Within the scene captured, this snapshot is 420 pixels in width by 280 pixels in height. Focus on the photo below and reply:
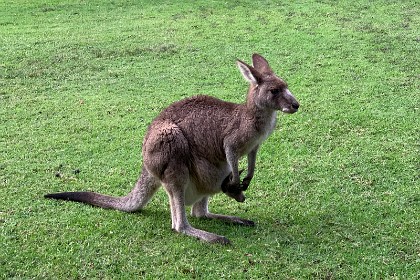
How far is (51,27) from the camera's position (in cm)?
916

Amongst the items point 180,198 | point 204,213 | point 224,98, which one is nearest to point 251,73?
point 180,198

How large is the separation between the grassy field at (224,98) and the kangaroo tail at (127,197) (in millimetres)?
67

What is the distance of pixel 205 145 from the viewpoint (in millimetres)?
4004

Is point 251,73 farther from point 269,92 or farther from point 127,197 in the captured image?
point 127,197

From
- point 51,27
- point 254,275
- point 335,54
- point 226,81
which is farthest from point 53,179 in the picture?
point 51,27

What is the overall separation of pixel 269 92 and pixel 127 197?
1.24 m

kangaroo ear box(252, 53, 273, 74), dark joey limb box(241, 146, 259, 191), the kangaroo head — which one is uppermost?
kangaroo ear box(252, 53, 273, 74)

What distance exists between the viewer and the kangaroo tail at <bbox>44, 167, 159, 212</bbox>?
4.11 metres

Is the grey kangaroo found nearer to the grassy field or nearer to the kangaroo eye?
the kangaroo eye

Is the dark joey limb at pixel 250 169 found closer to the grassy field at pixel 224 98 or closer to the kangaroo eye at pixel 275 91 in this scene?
the grassy field at pixel 224 98

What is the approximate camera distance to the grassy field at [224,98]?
363 centimetres

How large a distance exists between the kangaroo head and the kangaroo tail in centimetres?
90

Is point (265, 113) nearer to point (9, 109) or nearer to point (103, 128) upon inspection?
point (103, 128)

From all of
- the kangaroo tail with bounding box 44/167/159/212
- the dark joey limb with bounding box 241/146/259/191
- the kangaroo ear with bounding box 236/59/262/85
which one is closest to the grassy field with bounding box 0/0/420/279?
the kangaroo tail with bounding box 44/167/159/212
